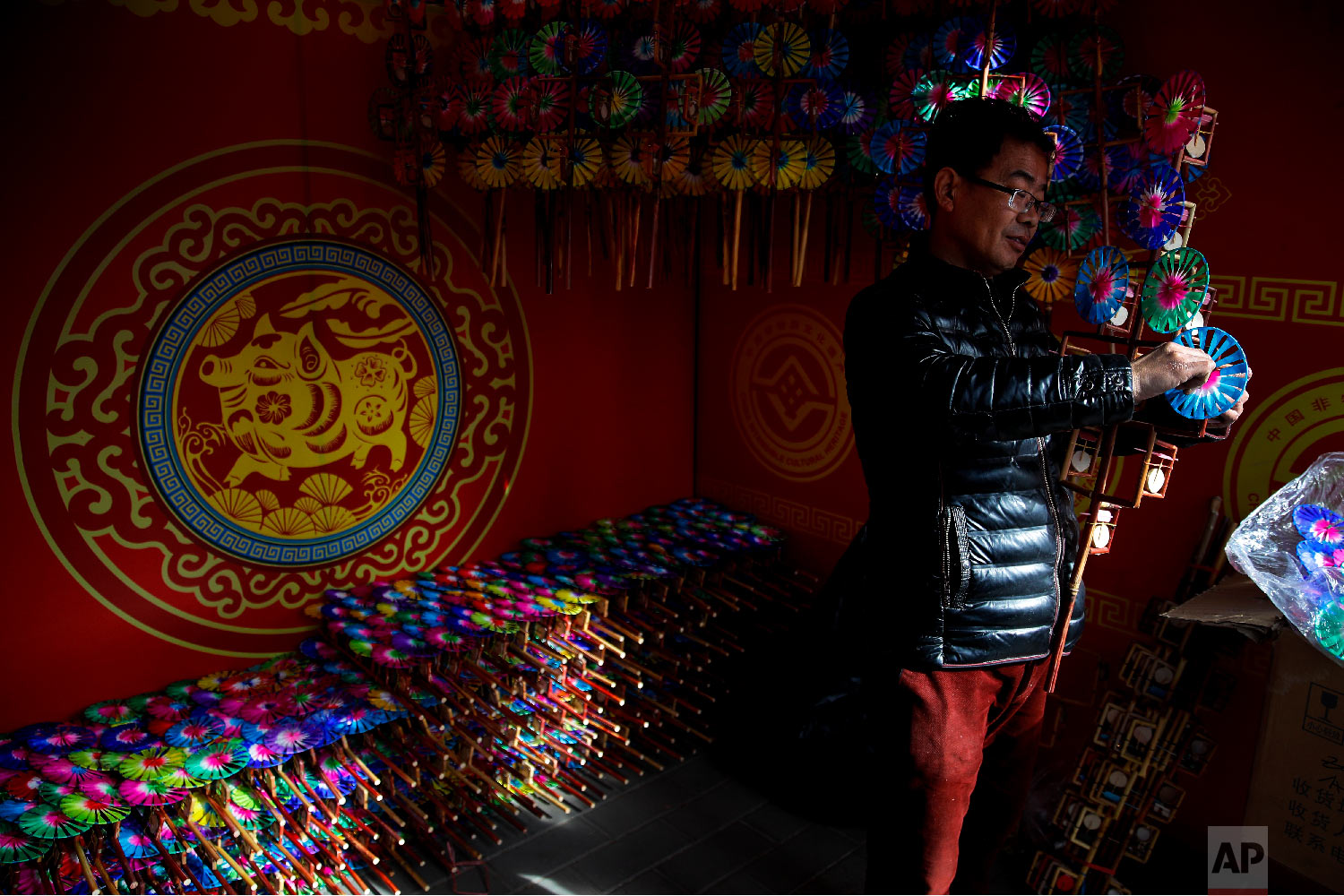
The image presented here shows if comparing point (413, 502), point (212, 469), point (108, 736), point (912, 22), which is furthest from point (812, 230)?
point (108, 736)

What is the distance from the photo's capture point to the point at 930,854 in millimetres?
2121

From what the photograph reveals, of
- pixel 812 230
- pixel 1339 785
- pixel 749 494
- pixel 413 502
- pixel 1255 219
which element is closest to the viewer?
pixel 1339 785

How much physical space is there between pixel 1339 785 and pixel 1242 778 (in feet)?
2.05

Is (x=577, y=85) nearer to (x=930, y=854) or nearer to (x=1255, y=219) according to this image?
Answer: (x=1255, y=219)

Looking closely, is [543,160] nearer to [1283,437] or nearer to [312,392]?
[312,392]

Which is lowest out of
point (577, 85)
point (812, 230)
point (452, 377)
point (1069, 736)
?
point (1069, 736)

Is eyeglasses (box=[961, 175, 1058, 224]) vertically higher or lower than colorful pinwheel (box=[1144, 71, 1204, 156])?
lower

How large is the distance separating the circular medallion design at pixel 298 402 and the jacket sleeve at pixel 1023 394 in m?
2.47

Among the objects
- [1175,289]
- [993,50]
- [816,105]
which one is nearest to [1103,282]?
[1175,289]

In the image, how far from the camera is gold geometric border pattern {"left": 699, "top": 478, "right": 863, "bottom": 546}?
424cm

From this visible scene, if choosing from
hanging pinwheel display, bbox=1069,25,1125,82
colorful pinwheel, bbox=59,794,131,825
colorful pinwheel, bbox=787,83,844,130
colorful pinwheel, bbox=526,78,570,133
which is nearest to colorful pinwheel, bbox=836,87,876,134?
colorful pinwheel, bbox=787,83,844,130

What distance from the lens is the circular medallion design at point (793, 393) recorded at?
419 centimetres

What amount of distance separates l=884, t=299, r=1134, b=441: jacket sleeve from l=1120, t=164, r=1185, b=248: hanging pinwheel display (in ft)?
1.83

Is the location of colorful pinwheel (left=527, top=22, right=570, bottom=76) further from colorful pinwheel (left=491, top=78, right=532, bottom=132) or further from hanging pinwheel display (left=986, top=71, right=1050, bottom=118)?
hanging pinwheel display (left=986, top=71, right=1050, bottom=118)
